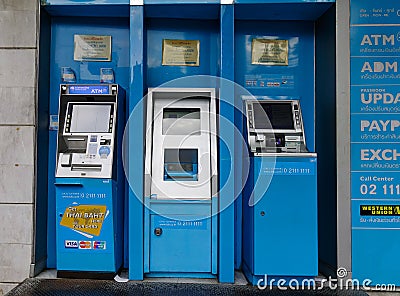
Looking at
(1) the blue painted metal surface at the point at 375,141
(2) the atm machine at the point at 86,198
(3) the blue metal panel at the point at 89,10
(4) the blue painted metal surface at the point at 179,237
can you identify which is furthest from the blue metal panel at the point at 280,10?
(4) the blue painted metal surface at the point at 179,237

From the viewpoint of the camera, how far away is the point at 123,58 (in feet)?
12.8

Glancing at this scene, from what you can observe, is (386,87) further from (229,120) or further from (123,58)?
(123,58)

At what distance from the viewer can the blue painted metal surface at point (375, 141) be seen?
3.36m

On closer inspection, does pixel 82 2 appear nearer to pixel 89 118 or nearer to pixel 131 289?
pixel 89 118

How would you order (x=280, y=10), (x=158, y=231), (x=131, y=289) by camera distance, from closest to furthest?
(x=131, y=289)
(x=158, y=231)
(x=280, y=10)

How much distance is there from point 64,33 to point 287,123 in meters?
2.26

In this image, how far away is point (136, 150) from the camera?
11.2 ft

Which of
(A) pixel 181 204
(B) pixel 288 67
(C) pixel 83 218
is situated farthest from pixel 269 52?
(C) pixel 83 218

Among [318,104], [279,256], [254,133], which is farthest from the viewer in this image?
[318,104]

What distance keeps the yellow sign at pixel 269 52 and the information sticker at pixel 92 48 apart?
55.1 inches

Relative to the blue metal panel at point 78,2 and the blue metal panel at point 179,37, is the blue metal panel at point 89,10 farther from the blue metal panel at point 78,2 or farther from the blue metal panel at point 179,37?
the blue metal panel at point 179,37

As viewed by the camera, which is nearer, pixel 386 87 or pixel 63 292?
pixel 63 292

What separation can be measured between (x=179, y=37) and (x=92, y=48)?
838 mm

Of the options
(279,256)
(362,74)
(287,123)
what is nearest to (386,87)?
(362,74)
